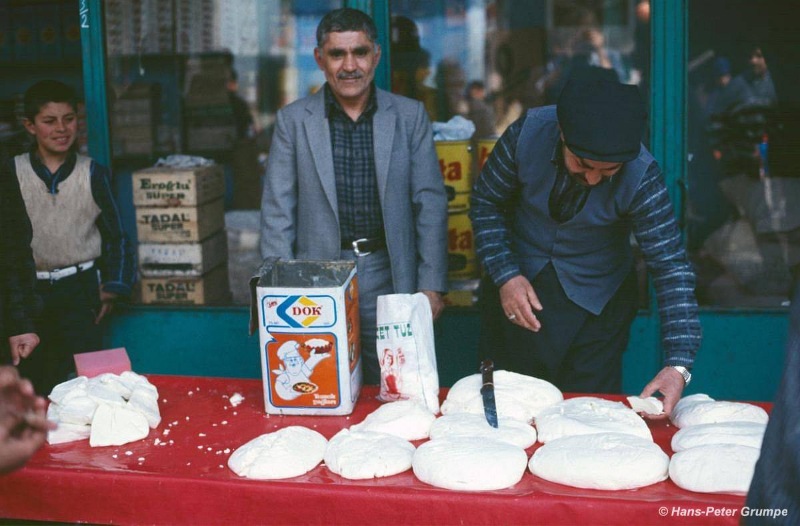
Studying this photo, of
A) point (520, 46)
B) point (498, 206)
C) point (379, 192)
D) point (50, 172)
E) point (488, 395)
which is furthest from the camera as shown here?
point (520, 46)

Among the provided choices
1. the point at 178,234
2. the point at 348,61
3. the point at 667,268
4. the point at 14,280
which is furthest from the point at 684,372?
the point at 178,234

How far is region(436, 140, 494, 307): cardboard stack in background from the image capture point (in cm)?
392

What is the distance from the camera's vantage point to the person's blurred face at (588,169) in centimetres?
233

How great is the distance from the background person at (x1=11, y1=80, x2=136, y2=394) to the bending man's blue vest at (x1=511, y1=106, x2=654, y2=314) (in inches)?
75.1

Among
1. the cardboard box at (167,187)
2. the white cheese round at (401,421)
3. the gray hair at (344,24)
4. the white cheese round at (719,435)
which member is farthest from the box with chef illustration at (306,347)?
the cardboard box at (167,187)

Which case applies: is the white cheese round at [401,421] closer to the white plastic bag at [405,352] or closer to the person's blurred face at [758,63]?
the white plastic bag at [405,352]

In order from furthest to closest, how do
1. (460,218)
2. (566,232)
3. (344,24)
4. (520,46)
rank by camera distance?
(520,46) → (460,218) → (344,24) → (566,232)

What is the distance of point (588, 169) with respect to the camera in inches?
94.1

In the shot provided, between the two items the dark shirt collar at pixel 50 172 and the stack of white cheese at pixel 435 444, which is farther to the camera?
the dark shirt collar at pixel 50 172

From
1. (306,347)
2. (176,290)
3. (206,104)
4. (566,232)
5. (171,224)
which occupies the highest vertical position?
(206,104)

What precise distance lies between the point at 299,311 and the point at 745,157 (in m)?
3.35

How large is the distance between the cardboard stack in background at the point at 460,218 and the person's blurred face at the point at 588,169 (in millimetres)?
1421

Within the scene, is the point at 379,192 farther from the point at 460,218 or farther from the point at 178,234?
the point at 178,234

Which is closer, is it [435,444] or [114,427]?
[435,444]
